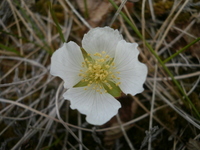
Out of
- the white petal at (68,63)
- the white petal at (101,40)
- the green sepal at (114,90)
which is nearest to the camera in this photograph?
the white petal at (68,63)

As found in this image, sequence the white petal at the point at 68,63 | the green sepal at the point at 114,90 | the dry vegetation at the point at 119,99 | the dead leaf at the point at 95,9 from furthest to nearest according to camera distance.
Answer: the dead leaf at the point at 95,9, the dry vegetation at the point at 119,99, the green sepal at the point at 114,90, the white petal at the point at 68,63

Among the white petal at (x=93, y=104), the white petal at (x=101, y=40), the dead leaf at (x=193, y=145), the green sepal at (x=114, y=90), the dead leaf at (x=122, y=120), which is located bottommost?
the dead leaf at (x=193, y=145)

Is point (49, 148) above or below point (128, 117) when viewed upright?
above

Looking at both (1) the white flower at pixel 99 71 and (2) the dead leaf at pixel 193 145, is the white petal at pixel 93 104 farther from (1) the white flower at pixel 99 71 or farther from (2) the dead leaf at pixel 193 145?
(2) the dead leaf at pixel 193 145

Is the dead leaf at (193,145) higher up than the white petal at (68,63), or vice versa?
the white petal at (68,63)

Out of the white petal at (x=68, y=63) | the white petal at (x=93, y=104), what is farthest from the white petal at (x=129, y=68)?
the white petal at (x=68, y=63)

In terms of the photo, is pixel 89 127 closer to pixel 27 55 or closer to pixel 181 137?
pixel 181 137

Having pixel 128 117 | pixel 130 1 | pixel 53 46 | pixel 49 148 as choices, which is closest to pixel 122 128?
pixel 128 117
